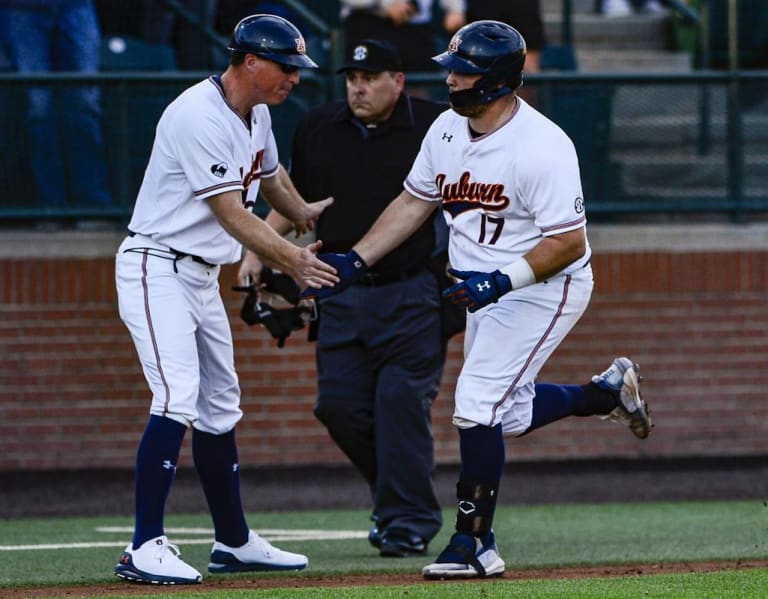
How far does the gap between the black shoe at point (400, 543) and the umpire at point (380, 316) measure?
0.08ft

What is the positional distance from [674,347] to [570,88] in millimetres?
1857

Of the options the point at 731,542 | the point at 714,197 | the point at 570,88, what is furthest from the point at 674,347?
the point at 731,542

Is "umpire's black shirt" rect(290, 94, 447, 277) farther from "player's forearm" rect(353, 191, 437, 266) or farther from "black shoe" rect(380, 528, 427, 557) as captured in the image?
"black shoe" rect(380, 528, 427, 557)

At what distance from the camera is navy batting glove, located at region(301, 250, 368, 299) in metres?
6.38

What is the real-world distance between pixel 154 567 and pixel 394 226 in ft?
5.66

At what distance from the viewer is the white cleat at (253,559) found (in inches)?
250

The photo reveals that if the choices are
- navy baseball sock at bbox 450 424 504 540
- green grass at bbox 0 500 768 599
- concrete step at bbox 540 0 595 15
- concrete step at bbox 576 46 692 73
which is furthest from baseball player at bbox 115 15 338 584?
concrete step at bbox 576 46 692 73

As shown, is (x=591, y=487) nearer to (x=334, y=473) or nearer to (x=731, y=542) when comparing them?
(x=334, y=473)

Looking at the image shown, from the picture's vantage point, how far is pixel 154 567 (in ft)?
19.1

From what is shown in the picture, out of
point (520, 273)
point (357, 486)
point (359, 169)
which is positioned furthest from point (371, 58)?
point (357, 486)

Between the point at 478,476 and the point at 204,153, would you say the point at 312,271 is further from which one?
the point at 478,476

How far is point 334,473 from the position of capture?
1027 centimetres

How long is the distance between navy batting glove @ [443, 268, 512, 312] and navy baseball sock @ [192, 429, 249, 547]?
126cm

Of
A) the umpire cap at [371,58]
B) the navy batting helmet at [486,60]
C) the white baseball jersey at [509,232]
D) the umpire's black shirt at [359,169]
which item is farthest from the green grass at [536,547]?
the umpire cap at [371,58]
